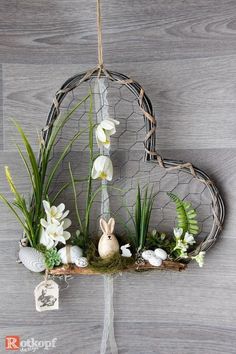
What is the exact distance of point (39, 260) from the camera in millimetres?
1087

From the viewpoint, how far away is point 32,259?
1.08 metres

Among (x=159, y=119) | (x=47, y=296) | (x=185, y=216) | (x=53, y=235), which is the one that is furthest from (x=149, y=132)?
(x=47, y=296)

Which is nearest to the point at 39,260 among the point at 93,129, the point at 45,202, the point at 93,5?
the point at 45,202

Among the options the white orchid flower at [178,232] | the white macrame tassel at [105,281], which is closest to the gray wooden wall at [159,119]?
the white macrame tassel at [105,281]

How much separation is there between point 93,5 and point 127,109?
0.27 meters

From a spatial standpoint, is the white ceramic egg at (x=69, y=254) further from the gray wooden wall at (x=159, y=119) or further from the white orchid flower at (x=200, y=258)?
the white orchid flower at (x=200, y=258)

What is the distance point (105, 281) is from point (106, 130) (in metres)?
0.37

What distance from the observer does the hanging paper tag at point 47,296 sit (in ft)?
3.64

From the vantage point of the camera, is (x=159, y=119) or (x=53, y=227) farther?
(x=159, y=119)

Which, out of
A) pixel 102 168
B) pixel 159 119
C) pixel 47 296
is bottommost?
pixel 47 296

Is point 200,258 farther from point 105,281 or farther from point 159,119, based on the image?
point 159,119

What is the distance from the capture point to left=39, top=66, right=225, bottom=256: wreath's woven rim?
110 cm

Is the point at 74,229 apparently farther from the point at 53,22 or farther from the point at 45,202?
the point at 53,22

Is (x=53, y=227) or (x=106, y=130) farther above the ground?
(x=106, y=130)
